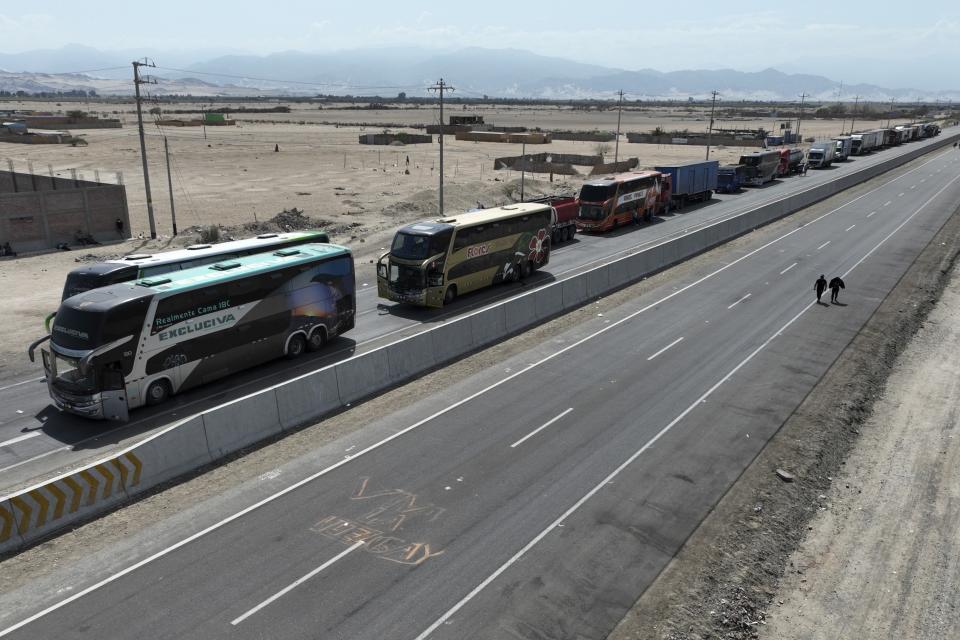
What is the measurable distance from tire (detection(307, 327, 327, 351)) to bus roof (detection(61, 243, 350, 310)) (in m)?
2.91

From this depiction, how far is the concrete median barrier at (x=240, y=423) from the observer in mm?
18219

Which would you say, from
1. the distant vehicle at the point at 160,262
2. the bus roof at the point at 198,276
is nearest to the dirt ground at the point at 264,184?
the distant vehicle at the point at 160,262

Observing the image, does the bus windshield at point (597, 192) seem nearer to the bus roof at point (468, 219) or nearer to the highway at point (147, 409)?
the highway at point (147, 409)

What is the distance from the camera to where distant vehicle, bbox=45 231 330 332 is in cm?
2348

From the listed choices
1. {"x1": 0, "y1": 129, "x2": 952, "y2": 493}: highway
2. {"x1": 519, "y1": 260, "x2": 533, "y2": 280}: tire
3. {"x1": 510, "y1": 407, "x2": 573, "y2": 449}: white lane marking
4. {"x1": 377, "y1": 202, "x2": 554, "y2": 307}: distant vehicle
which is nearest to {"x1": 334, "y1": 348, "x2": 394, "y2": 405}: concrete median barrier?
{"x1": 0, "y1": 129, "x2": 952, "y2": 493}: highway

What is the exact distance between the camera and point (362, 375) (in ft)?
73.7

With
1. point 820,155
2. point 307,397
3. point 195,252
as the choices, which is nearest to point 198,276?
point 195,252

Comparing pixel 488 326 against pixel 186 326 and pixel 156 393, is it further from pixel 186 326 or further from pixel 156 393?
pixel 156 393

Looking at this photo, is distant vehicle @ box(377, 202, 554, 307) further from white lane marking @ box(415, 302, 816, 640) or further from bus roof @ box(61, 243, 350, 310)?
white lane marking @ box(415, 302, 816, 640)

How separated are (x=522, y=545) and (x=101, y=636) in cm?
795

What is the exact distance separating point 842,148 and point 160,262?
10728 cm

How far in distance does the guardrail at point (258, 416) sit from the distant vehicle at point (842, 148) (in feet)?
285

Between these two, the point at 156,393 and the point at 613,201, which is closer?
the point at 156,393

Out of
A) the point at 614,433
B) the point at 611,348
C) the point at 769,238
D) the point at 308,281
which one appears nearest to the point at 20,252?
the point at 308,281
